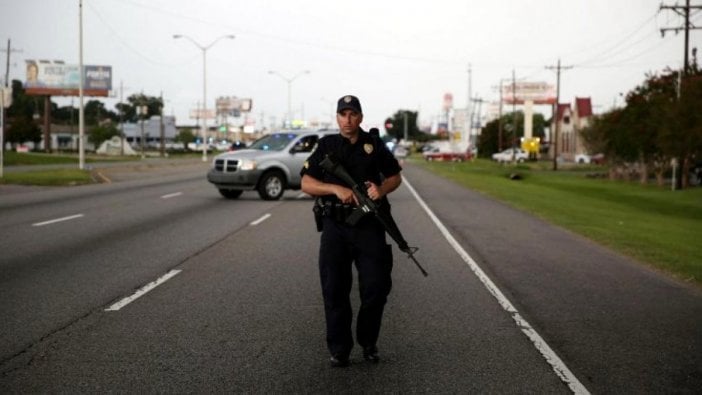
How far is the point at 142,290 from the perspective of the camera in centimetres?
925

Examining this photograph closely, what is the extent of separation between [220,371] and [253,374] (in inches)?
10.0

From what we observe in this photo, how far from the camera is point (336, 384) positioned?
18.5ft

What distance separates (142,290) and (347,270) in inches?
151

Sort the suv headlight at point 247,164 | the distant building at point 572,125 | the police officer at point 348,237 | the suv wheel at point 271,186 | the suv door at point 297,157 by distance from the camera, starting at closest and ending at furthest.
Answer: the police officer at point 348,237
the suv headlight at point 247,164
the suv wheel at point 271,186
the suv door at point 297,157
the distant building at point 572,125

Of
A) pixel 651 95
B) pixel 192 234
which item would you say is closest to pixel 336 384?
pixel 192 234

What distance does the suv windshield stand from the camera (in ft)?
81.8

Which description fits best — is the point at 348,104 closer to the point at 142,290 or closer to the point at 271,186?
the point at 142,290

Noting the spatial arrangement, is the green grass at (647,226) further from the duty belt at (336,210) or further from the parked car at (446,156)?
the parked car at (446,156)

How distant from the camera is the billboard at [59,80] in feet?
324

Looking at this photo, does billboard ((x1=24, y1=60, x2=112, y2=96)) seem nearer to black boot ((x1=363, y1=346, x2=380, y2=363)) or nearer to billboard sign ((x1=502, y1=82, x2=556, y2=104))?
billboard sign ((x1=502, y1=82, x2=556, y2=104))

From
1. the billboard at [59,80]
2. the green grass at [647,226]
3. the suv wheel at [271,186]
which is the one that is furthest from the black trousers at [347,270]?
the billboard at [59,80]

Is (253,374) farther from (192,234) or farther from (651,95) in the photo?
(651,95)

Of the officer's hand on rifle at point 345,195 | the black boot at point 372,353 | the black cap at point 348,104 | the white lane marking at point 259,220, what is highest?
the black cap at point 348,104

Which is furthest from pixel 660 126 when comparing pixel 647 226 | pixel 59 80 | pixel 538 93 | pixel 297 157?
pixel 538 93
